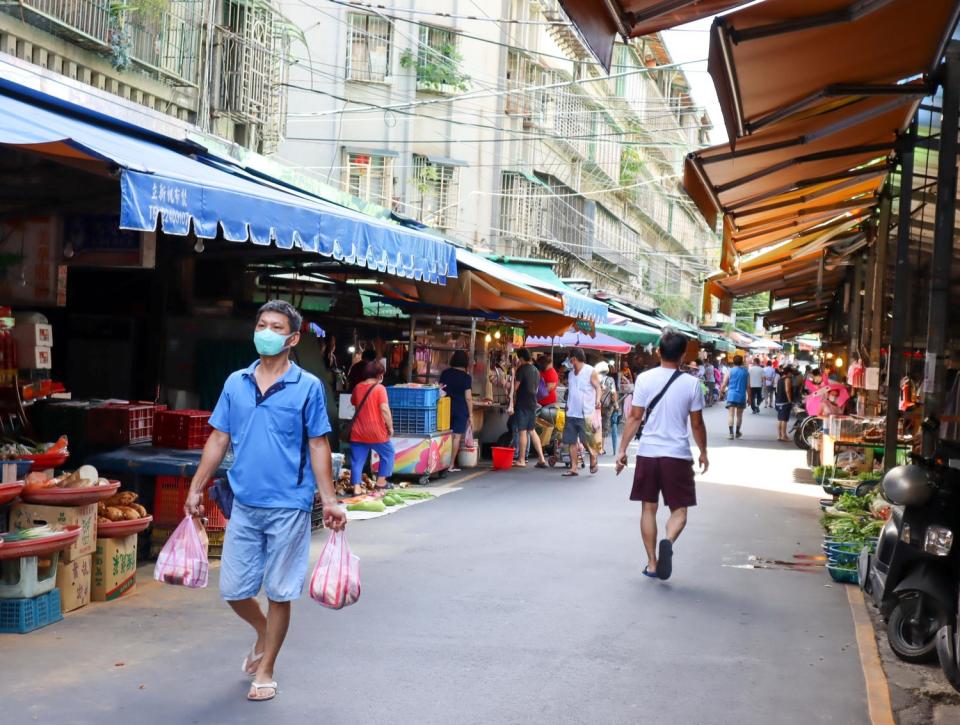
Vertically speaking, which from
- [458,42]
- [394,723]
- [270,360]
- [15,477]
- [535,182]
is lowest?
[394,723]

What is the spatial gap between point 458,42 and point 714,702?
29.4 meters

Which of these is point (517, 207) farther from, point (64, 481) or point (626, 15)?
point (626, 15)

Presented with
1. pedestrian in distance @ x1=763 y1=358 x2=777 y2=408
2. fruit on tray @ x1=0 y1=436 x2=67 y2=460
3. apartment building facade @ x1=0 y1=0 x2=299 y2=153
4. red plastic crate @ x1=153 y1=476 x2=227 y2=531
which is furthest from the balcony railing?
pedestrian in distance @ x1=763 y1=358 x2=777 y2=408

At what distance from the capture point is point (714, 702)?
18.9 feet

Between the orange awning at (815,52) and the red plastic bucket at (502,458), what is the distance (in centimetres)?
920

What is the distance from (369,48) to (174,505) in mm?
24910

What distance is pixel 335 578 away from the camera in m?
5.49

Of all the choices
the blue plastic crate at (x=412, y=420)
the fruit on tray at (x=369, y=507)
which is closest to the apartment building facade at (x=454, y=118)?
the blue plastic crate at (x=412, y=420)

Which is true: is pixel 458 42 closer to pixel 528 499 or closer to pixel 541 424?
pixel 541 424

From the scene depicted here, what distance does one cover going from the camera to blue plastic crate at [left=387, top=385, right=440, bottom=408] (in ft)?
50.9

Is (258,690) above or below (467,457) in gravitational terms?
below

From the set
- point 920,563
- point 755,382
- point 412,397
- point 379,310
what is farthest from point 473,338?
point 755,382

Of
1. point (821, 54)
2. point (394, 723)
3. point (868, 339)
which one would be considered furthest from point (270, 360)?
point (868, 339)

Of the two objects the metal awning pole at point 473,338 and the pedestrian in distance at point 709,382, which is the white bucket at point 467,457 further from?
the pedestrian in distance at point 709,382
